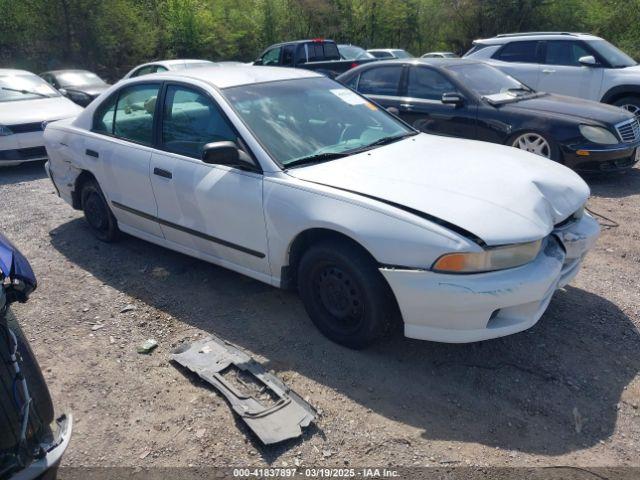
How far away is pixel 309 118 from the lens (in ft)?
12.8

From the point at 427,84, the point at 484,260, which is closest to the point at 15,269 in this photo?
the point at 484,260

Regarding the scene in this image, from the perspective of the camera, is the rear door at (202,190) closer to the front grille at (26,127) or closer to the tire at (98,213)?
the tire at (98,213)

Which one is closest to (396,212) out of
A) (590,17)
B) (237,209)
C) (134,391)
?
(237,209)

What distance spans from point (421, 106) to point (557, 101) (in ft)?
5.66

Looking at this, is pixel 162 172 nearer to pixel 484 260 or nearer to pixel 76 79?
pixel 484 260

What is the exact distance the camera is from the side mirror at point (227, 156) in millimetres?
3428

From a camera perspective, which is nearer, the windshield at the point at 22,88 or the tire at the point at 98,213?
the tire at the point at 98,213

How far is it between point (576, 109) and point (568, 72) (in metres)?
2.92

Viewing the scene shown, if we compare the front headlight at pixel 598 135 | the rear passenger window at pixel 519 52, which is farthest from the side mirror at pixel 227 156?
the rear passenger window at pixel 519 52

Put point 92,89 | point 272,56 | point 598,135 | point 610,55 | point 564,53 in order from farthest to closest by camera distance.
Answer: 1. point 272,56
2. point 92,89
3. point 564,53
4. point 610,55
5. point 598,135

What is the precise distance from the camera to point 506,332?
9.64 ft

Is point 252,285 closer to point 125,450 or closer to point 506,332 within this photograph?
point 125,450

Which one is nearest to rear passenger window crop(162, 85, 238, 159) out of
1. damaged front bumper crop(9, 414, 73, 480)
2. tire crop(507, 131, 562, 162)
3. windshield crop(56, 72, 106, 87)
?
damaged front bumper crop(9, 414, 73, 480)

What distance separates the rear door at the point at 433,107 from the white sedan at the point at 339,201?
2.75m
